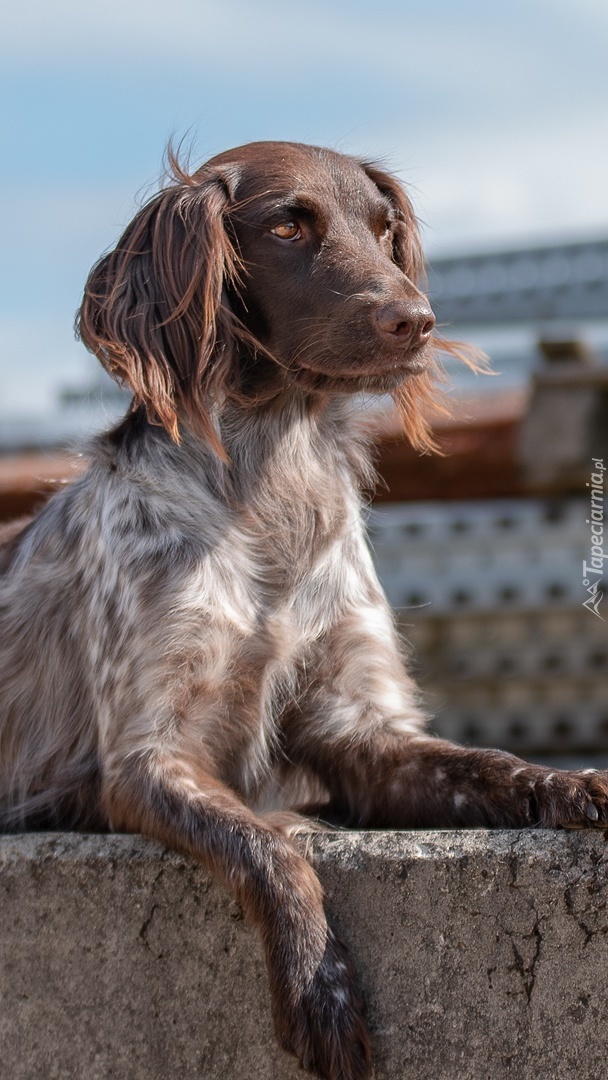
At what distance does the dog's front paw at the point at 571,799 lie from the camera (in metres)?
2.85

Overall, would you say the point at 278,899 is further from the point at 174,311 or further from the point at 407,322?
the point at 174,311

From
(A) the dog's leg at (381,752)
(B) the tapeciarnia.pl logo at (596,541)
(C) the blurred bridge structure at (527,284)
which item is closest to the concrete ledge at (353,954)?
(A) the dog's leg at (381,752)

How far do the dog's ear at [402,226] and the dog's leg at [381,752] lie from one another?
3.45 feet

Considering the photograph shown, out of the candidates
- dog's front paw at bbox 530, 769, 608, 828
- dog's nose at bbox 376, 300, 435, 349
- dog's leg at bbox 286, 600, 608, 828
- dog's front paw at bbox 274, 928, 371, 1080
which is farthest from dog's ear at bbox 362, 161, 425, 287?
dog's front paw at bbox 274, 928, 371, 1080

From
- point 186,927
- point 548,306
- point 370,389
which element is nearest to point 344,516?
point 370,389

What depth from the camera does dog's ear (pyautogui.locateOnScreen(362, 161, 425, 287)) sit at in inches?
159

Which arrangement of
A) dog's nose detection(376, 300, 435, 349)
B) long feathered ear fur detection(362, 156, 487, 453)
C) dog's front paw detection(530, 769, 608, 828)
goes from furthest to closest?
long feathered ear fur detection(362, 156, 487, 453), dog's nose detection(376, 300, 435, 349), dog's front paw detection(530, 769, 608, 828)

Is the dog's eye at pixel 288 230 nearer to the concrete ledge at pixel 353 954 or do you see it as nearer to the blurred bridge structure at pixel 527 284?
the concrete ledge at pixel 353 954

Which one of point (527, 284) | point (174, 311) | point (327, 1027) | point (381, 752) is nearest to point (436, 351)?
point (174, 311)

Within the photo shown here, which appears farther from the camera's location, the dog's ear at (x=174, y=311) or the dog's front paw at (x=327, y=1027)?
the dog's ear at (x=174, y=311)

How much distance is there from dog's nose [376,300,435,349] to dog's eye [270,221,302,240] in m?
0.40

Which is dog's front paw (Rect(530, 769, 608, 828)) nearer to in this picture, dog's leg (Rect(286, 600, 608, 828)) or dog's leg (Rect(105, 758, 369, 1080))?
dog's leg (Rect(286, 600, 608, 828))

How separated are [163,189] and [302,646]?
1.35m

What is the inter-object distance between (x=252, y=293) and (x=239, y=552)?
28.1 inches
